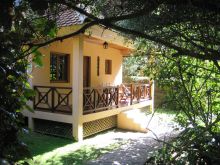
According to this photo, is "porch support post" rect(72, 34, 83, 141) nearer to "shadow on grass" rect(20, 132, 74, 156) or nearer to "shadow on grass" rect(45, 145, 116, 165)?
"shadow on grass" rect(20, 132, 74, 156)

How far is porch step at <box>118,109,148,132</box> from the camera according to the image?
46.6 feet

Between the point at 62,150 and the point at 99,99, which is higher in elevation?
the point at 99,99

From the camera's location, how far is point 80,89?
1171 cm

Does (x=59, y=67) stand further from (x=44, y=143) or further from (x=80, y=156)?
(x=80, y=156)

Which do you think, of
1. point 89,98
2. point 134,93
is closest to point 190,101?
point 89,98

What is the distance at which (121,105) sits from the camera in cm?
1515

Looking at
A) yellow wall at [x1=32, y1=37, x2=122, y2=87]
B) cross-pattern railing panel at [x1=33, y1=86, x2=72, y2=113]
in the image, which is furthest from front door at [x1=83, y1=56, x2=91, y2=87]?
cross-pattern railing panel at [x1=33, y1=86, x2=72, y2=113]

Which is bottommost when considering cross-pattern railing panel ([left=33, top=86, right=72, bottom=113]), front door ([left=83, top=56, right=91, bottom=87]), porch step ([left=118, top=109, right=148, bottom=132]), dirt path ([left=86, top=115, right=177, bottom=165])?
dirt path ([left=86, top=115, right=177, bottom=165])

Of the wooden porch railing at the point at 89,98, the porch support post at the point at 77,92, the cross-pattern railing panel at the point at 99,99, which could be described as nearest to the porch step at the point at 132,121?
the wooden porch railing at the point at 89,98

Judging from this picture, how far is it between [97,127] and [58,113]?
2.13 meters

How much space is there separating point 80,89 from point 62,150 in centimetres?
249

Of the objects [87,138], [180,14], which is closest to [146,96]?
[87,138]

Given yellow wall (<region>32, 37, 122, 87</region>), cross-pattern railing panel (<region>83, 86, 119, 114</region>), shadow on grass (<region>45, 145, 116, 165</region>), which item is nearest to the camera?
shadow on grass (<region>45, 145, 116, 165</region>)

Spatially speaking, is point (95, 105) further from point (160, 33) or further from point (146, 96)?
point (160, 33)
